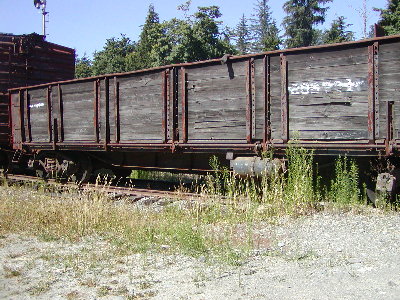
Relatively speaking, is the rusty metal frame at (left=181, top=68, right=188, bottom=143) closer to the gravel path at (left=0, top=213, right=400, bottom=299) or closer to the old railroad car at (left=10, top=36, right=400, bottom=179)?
the old railroad car at (left=10, top=36, right=400, bottom=179)

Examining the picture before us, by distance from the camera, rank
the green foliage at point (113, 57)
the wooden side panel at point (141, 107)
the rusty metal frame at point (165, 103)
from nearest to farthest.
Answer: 1. the rusty metal frame at point (165, 103)
2. the wooden side panel at point (141, 107)
3. the green foliage at point (113, 57)

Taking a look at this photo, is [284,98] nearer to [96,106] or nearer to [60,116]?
[96,106]

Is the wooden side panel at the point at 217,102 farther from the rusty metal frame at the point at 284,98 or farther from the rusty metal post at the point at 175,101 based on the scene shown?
the rusty metal frame at the point at 284,98

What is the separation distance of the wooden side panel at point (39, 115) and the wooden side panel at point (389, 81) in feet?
28.0

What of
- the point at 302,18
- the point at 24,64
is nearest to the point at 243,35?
the point at 302,18

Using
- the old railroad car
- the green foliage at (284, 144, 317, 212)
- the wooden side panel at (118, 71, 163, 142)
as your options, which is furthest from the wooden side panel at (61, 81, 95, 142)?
the green foliage at (284, 144, 317, 212)

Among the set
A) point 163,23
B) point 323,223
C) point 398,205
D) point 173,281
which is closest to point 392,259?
point 323,223

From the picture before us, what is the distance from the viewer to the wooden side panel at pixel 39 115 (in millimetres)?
11484

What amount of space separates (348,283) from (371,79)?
3812 mm

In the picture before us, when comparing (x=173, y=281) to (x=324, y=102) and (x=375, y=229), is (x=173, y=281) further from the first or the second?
(x=324, y=102)

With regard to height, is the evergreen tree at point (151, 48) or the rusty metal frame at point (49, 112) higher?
the evergreen tree at point (151, 48)

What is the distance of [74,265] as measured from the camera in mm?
4305

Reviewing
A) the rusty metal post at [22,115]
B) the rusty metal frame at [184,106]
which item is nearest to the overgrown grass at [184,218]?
the rusty metal frame at [184,106]

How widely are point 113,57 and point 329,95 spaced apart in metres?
47.9
